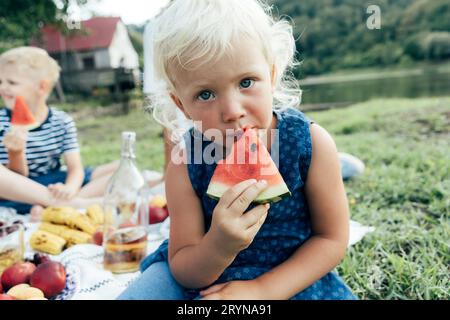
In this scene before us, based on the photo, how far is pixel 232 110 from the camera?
1.16 m

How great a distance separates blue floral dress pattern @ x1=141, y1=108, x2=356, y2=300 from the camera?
1.35m

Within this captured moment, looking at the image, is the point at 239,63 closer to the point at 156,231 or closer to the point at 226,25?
the point at 226,25

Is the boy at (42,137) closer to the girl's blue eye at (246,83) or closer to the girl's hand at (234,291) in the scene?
the girl's hand at (234,291)

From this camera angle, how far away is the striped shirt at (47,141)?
3.05 m

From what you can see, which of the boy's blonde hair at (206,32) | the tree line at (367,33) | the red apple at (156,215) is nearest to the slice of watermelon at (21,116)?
the red apple at (156,215)

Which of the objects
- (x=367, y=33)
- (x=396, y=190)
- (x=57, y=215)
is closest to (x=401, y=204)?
(x=396, y=190)

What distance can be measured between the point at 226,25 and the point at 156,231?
1.55m

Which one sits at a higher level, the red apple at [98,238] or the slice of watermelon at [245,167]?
the slice of watermelon at [245,167]

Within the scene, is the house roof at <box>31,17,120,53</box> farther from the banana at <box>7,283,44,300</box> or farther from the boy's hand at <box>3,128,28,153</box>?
the banana at <box>7,283,44,300</box>

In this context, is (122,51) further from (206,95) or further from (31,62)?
(206,95)

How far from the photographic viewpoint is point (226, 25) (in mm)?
1192

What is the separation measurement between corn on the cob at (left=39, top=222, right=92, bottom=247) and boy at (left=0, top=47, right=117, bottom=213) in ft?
1.51

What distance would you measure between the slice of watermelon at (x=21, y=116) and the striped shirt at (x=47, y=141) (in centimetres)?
14

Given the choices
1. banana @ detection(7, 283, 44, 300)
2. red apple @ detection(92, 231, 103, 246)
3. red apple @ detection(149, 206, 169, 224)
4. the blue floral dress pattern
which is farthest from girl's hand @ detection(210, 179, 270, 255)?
red apple @ detection(149, 206, 169, 224)
